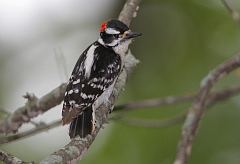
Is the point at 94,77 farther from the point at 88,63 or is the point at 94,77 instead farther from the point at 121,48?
the point at 121,48

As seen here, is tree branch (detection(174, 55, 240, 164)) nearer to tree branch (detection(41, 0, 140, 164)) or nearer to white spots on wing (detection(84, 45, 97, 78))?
tree branch (detection(41, 0, 140, 164))

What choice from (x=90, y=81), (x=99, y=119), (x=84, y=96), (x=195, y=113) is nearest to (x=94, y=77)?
(x=90, y=81)

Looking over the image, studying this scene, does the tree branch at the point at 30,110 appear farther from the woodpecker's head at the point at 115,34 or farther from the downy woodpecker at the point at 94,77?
the woodpecker's head at the point at 115,34

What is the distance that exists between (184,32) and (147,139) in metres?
1.55

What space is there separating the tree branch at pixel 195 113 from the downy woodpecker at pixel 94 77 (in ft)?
2.06

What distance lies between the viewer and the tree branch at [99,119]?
3.66 m

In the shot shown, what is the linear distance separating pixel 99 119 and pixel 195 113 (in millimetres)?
755

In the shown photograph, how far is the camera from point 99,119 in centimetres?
480

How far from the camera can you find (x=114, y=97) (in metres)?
5.02

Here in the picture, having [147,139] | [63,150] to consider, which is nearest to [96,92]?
[63,150]

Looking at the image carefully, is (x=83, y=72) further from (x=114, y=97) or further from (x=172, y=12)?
(x=172, y=12)

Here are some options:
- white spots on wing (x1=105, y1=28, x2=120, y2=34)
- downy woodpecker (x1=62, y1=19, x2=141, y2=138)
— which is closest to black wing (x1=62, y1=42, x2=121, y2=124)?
downy woodpecker (x1=62, y1=19, x2=141, y2=138)

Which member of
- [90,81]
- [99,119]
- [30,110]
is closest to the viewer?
[99,119]

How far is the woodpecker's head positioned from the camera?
5161 millimetres
